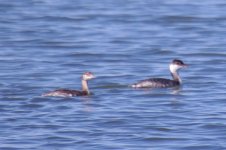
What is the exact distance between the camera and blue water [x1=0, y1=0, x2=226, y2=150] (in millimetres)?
18016

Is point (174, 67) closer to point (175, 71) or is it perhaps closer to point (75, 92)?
point (175, 71)

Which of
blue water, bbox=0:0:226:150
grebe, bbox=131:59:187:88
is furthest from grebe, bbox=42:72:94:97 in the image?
grebe, bbox=131:59:187:88

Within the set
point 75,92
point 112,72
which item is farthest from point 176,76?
point 75,92

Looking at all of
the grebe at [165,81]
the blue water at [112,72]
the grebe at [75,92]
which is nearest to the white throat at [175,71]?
the grebe at [165,81]

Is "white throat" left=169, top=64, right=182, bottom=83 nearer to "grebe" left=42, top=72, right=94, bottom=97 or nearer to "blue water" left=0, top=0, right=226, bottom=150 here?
"blue water" left=0, top=0, right=226, bottom=150

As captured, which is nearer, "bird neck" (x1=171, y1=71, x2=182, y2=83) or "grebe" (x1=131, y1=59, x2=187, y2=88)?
"grebe" (x1=131, y1=59, x2=187, y2=88)

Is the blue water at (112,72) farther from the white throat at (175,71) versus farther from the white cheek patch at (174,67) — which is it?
the white cheek patch at (174,67)

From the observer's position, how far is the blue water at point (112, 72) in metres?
18.0

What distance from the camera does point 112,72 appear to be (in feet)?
82.0

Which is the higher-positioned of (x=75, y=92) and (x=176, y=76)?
(x=176, y=76)

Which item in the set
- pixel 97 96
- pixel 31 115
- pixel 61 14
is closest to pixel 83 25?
pixel 61 14

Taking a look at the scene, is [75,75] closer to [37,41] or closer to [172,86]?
[172,86]

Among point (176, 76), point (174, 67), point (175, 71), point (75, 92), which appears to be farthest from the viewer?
point (174, 67)

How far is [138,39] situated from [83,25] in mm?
3519
